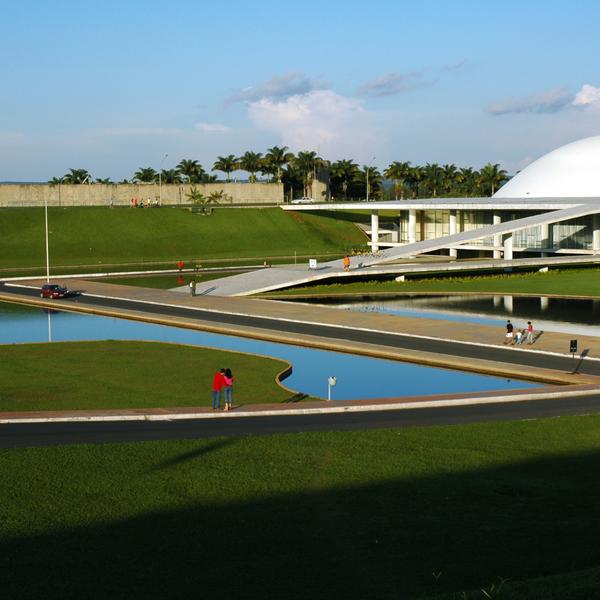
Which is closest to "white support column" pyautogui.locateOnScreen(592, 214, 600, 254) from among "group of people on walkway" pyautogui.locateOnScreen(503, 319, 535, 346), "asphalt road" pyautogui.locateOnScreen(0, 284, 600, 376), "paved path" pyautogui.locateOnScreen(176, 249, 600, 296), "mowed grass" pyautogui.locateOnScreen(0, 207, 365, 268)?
"paved path" pyautogui.locateOnScreen(176, 249, 600, 296)

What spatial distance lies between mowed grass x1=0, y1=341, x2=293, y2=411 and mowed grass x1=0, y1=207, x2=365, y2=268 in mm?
56453

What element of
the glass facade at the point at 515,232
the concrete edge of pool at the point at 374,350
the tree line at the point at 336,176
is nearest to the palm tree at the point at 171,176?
the tree line at the point at 336,176

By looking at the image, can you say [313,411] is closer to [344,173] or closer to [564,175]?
[564,175]

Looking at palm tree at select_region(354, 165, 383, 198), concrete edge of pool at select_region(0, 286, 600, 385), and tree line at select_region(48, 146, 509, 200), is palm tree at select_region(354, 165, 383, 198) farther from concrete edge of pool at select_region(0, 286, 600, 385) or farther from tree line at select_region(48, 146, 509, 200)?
concrete edge of pool at select_region(0, 286, 600, 385)

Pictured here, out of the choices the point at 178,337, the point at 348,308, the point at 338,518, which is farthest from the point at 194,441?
the point at 348,308

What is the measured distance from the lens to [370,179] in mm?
168875

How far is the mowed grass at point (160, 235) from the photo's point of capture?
348 ft

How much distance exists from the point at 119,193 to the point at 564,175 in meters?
63.3

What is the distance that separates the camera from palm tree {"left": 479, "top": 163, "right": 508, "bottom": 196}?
6275 inches

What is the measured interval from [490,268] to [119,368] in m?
49.4

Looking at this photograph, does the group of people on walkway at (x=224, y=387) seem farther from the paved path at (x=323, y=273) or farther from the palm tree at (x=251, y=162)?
the palm tree at (x=251, y=162)

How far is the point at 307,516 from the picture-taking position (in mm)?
19625

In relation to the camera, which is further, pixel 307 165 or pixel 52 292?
pixel 307 165

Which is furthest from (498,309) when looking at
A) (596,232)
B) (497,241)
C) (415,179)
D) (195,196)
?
(415,179)
